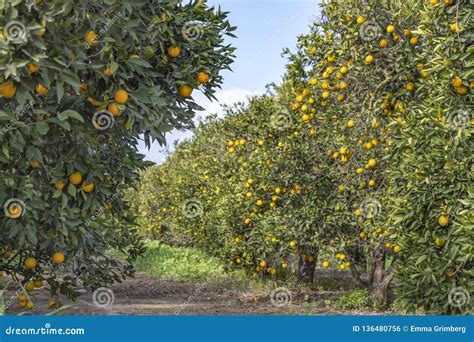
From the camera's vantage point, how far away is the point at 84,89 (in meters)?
4.68

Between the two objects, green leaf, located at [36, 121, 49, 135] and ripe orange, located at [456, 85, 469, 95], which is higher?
ripe orange, located at [456, 85, 469, 95]

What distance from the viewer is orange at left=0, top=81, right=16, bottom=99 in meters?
4.03

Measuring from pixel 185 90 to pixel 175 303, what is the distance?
5.57 metres

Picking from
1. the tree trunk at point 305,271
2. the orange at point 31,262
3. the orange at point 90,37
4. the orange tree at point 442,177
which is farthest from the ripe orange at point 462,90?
the tree trunk at point 305,271

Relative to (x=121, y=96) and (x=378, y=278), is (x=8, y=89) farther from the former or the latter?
(x=378, y=278)

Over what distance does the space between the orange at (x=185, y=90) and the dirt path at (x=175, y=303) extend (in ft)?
11.1

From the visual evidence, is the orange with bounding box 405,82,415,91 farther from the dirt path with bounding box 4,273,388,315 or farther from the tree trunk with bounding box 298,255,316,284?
the tree trunk with bounding box 298,255,316,284

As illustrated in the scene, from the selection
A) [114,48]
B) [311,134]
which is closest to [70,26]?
[114,48]

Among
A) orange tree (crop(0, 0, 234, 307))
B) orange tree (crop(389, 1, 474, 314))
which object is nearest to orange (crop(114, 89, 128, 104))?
orange tree (crop(0, 0, 234, 307))

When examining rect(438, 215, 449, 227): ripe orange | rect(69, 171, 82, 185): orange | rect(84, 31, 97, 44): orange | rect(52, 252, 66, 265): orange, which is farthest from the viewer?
rect(438, 215, 449, 227): ripe orange

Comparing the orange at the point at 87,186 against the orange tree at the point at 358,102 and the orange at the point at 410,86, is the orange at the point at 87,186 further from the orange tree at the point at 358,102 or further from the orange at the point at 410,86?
the orange at the point at 410,86

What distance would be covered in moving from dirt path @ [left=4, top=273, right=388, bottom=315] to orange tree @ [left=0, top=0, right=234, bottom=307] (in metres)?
2.92

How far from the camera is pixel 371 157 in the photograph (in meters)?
7.54

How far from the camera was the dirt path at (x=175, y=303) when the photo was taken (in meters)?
8.56
